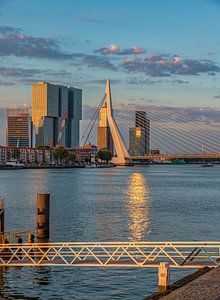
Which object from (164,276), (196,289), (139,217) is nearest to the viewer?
(196,289)

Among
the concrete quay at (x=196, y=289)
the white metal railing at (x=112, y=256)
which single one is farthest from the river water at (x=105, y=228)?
the concrete quay at (x=196, y=289)

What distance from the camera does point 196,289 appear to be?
15047 millimetres

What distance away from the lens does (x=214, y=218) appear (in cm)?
4034

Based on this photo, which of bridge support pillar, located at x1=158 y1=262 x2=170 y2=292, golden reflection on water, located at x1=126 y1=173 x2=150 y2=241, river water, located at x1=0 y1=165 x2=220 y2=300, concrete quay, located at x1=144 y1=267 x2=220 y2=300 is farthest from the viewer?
golden reflection on water, located at x1=126 y1=173 x2=150 y2=241

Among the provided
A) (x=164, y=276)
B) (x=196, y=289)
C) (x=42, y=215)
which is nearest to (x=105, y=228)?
(x=42, y=215)

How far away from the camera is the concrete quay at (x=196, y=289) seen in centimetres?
1426

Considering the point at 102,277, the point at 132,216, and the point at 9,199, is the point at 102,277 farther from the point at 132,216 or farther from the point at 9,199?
the point at 9,199

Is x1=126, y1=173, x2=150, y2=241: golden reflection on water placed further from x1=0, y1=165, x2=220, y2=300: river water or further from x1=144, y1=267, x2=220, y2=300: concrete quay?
x1=144, y1=267, x2=220, y2=300: concrete quay

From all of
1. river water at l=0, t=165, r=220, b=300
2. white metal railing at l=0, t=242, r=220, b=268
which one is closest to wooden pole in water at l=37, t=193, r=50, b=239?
river water at l=0, t=165, r=220, b=300

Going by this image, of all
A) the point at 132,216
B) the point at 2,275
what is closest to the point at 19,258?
the point at 2,275

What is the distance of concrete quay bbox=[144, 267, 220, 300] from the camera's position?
14258 millimetres

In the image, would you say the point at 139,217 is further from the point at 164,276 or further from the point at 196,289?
the point at 196,289

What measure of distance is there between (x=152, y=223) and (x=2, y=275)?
17104 millimetres

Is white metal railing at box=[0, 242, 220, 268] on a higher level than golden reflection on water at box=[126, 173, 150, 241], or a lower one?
higher
